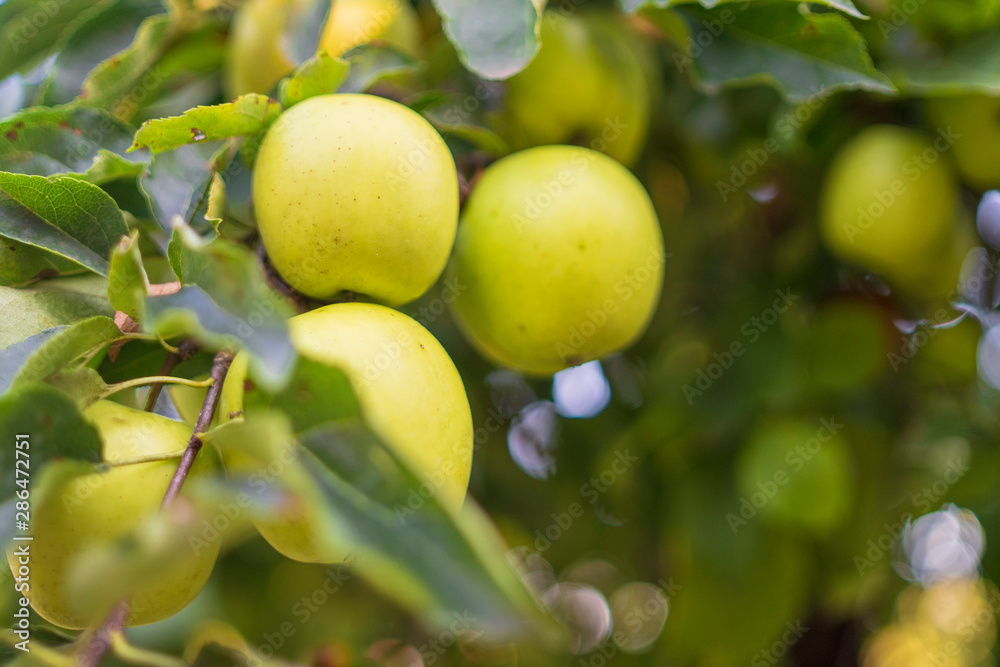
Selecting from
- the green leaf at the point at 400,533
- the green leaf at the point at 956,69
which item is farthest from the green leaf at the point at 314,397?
the green leaf at the point at 956,69

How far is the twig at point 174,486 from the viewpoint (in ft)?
1.33

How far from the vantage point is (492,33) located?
0.64m

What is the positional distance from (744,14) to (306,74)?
1.50ft

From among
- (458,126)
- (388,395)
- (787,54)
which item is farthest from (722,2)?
(388,395)

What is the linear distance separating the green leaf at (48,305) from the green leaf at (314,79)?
216 mm

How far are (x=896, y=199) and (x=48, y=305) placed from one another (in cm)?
88

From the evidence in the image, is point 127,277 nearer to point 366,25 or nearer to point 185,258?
point 185,258

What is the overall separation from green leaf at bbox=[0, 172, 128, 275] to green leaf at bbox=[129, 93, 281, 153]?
0.05 meters

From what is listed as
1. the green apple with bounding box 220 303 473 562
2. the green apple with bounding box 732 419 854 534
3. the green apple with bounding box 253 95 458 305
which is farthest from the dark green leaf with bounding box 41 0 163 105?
the green apple with bounding box 732 419 854 534

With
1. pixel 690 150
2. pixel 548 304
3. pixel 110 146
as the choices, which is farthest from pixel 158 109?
pixel 690 150

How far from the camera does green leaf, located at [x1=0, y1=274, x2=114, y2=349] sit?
1.83 ft

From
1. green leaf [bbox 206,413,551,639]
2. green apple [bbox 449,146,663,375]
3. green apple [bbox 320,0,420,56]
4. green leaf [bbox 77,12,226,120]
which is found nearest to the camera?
green leaf [bbox 206,413,551,639]

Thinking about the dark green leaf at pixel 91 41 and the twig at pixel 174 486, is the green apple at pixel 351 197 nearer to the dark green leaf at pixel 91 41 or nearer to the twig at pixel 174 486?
the twig at pixel 174 486

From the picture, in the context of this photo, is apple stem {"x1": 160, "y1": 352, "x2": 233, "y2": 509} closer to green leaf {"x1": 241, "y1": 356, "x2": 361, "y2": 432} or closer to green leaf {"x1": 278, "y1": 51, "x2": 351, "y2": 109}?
green leaf {"x1": 241, "y1": 356, "x2": 361, "y2": 432}
